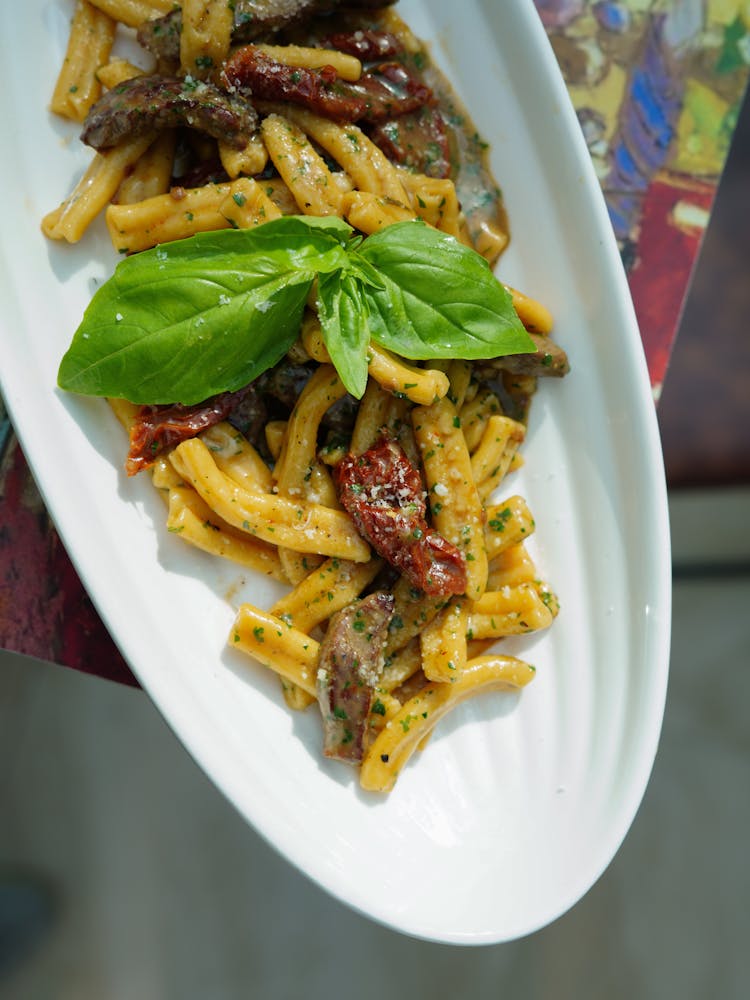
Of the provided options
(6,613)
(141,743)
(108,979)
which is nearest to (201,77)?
(6,613)

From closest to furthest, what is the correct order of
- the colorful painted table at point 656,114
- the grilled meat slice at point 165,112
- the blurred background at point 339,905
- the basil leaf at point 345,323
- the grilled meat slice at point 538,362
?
the basil leaf at point 345,323, the grilled meat slice at point 165,112, the grilled meat slice at point 538,362, the colorful painted table at point 656,114, the blurred background at point 339,905

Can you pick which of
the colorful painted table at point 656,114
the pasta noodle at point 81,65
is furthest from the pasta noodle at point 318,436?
the colorful painted table at point 656,114

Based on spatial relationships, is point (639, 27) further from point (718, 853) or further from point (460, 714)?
point (718, 853)

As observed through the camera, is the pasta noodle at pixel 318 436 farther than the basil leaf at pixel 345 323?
Yes

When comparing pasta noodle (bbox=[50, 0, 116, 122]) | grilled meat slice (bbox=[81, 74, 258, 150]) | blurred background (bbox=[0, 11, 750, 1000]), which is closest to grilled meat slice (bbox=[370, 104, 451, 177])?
grilled meat slice (bbox=[81, 74, 258, 150])

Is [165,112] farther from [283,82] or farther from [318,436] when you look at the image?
[318,436]

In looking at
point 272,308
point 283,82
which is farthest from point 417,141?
point 272,308

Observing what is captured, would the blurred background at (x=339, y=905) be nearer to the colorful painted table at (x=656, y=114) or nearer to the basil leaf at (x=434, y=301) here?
the colorful painted table at (x=656, y=114)
